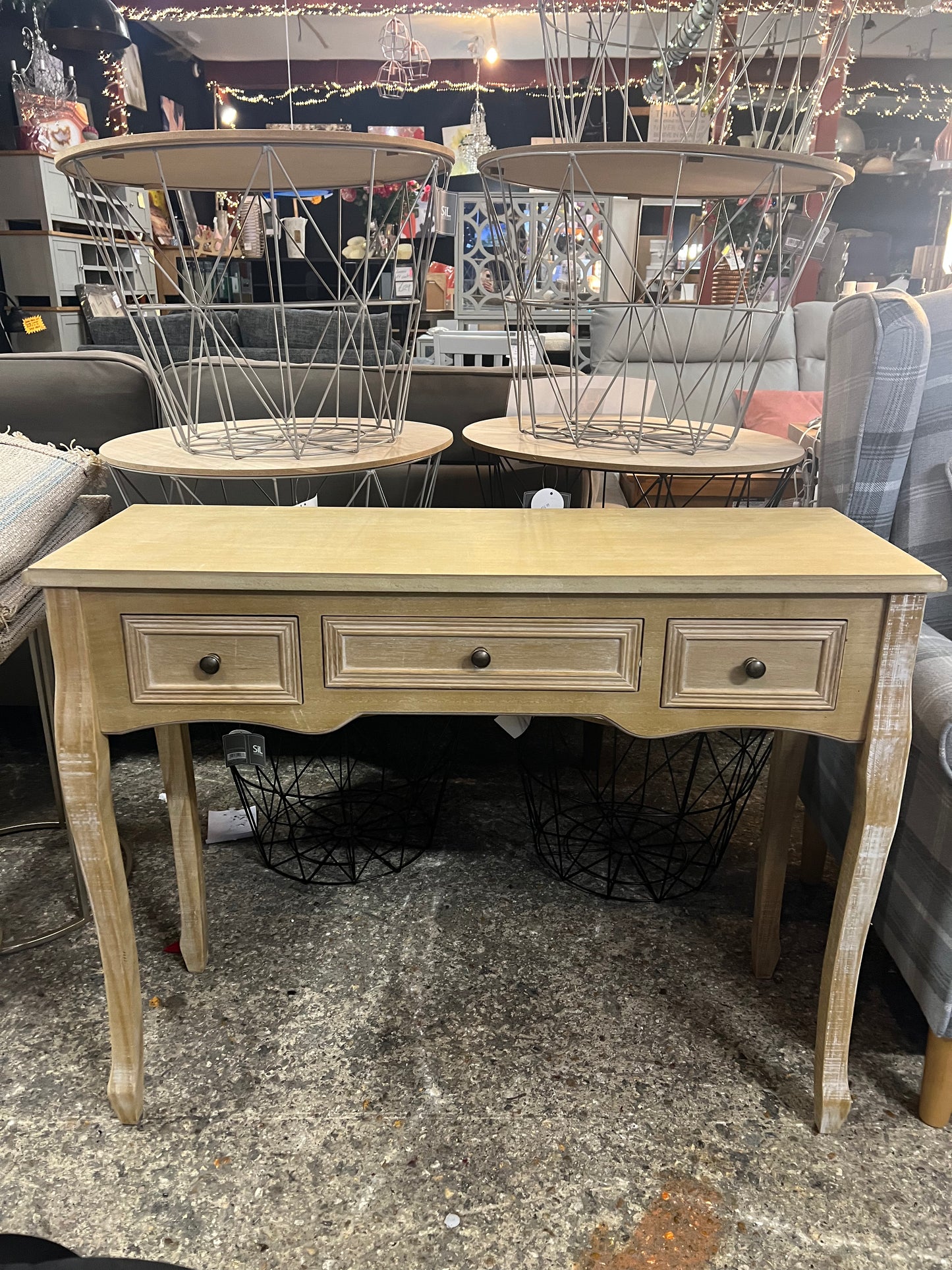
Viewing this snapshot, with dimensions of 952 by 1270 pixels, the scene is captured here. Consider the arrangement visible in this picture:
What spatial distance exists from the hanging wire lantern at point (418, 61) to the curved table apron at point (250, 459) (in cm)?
508

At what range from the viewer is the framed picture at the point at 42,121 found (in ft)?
17.3

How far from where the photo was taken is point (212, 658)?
3.19 ft

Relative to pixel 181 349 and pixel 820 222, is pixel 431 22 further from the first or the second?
pixel 820 222

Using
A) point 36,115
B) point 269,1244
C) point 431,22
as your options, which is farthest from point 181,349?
point 431,22

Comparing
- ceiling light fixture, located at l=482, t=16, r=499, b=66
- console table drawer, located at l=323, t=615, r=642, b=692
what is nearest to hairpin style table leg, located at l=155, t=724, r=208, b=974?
console table drawer, located at l=323, t=615, r=642, b=692

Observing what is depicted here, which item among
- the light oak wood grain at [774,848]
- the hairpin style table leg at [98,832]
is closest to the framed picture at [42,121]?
the hairpin style table leg at [98,832]

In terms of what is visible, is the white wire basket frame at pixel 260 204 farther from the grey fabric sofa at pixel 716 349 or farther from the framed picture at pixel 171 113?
the framed picture at pixel 171 113

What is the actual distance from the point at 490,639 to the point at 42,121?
5.82 m

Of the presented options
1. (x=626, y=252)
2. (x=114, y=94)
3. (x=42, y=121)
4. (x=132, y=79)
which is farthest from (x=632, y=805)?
(x=132, y=79)

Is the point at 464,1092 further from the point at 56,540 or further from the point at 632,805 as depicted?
the point at 56,540

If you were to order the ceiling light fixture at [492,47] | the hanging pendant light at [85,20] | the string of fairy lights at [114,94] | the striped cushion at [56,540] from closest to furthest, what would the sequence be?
the striped cushion at [56,540]
the hanging pendant light at [85,20]
the ceiling light fixture at [492,47]
the string of fairy lights at [114,94]

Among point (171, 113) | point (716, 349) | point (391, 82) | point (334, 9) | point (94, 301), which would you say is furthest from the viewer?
point (171, 113)

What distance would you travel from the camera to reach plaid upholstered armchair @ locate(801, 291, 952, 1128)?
1064 mm

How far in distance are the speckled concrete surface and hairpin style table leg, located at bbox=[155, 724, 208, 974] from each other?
58mm
